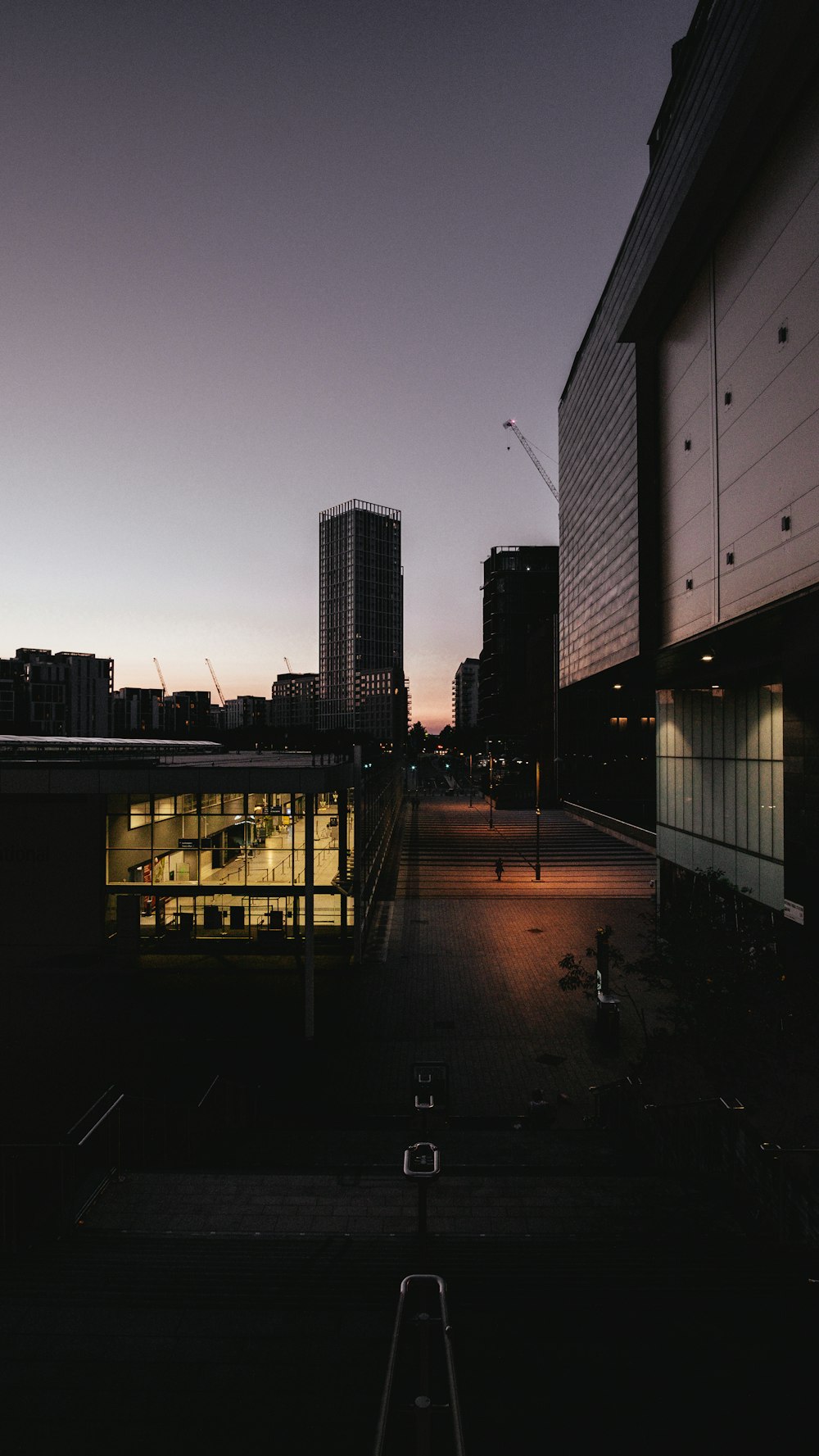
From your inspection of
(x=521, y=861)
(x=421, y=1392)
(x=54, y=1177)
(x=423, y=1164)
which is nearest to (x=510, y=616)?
(x=521, y=861)

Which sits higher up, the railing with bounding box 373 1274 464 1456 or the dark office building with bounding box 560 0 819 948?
the dark office building with bounding box 560 0 819 948

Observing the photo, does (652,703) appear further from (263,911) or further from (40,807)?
(40,807)

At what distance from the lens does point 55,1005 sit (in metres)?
17.8

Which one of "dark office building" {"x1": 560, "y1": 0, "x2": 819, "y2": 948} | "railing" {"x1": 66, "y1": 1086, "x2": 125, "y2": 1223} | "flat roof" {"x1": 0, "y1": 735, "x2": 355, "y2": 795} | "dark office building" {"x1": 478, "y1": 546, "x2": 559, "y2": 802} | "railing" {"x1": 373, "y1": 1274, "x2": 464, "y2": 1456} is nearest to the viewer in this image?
"railing" {"x1": 373, "y1": 1274, "x2": 464, "y2": 1456}

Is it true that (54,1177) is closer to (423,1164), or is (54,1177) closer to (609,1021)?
(423,1164)

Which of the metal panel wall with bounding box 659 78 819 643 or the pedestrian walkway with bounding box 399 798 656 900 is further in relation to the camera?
the pedestrian walkway with bounding box 399 798 656 900

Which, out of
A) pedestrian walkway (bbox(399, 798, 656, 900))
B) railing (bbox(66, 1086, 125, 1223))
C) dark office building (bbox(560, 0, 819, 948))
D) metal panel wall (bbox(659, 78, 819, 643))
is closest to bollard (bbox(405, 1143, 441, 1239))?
railing (bbox(66, 1086, 125, 1223))

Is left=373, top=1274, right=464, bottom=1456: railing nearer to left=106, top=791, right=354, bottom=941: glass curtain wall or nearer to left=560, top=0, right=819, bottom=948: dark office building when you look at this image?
left=560, top=0, right=819, bottom=948: dark office building

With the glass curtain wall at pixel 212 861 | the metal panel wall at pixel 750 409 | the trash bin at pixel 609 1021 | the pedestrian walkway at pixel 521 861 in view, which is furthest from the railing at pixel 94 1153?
the pedestrian walkway at pixel 521 861

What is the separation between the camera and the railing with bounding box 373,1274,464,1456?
417cm

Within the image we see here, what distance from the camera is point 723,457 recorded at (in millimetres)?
17172

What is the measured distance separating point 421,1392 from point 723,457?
19239 millimetres

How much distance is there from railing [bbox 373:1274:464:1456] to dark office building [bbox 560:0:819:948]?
530 inches

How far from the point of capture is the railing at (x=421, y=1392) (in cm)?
417
